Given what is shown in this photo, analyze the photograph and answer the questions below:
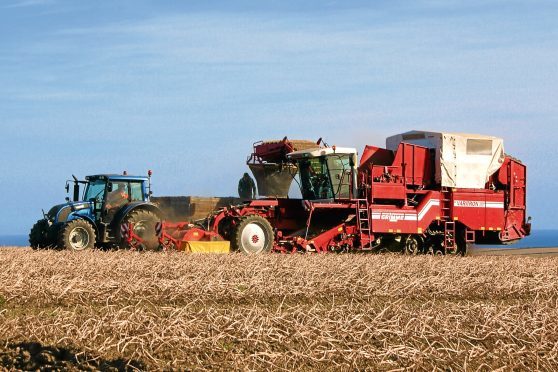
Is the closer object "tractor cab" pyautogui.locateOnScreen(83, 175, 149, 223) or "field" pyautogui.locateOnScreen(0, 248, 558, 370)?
"field" pyautogui.locateOnScreen(0, 248, 558, 370)

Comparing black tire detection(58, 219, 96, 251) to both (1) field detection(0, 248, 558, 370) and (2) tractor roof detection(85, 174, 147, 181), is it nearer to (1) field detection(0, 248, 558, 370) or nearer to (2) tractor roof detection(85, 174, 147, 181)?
(2) tractor roof detection(85, 174, 147, 181)

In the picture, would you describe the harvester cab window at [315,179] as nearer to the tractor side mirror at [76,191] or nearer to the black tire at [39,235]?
the tractor side mirror at [76,191]

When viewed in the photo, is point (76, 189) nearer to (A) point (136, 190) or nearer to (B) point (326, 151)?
(A) point (136, 190)

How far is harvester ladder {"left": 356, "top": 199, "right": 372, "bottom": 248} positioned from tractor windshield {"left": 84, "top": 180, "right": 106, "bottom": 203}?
250 inches

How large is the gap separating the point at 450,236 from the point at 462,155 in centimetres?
222

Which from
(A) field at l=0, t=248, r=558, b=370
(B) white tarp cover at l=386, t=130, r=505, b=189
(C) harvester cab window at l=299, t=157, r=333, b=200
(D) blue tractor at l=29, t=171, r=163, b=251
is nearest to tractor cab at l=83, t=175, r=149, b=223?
(D) blue tractor at l=29, t=171, r=163, b=251

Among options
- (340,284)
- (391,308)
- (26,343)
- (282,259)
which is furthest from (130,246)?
(26,343)

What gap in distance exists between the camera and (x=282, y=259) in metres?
15.4

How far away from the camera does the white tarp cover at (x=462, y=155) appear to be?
22.0 metres

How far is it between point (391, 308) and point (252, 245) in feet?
34.2

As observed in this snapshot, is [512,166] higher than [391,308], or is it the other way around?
[512,166]

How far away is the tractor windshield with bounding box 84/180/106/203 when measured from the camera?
20094mm

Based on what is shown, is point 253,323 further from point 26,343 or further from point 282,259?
point 282,259

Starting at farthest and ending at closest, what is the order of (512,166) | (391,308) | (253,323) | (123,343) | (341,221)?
(512,166) → (341,221) → (391,308) → (253,323) → (123,343)
